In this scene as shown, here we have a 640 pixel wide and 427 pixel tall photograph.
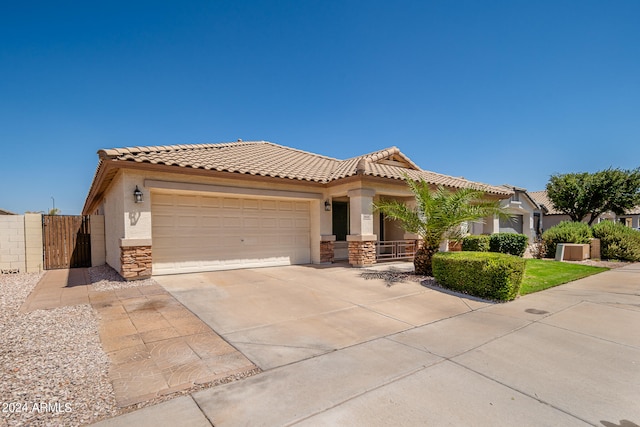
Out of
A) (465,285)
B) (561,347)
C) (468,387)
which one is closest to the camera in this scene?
(468,387)

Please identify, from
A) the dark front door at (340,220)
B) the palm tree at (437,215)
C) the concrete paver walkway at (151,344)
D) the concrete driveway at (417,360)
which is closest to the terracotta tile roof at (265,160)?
the dark front door at (340,220)

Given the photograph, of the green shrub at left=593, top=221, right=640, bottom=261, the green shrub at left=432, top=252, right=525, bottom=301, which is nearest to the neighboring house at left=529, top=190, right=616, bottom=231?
the green shrub at left=593, top=221, right=640, bottom=261

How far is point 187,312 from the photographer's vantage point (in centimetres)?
620

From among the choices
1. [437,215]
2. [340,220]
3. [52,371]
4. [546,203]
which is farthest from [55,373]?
[546,203]

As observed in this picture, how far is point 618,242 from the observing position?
599 inches

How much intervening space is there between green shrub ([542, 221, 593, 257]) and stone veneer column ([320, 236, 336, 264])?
12.2 meters

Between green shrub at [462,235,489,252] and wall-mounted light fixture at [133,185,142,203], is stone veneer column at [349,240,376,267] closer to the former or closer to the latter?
green shrub at [462,235,489,252]

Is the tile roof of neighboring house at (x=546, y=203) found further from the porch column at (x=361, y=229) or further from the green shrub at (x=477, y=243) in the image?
the porch column at (x=361, y=229)

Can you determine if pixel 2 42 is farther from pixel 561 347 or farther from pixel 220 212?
pixel 561 347

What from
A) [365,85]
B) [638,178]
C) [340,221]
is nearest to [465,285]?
[340,221]

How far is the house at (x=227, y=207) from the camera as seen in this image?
9094 mm

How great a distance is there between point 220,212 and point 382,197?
8.18 m

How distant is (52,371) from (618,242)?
21.4 meters

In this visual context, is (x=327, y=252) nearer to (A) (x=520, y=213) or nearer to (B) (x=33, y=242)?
(B) (x=33, y=242)
